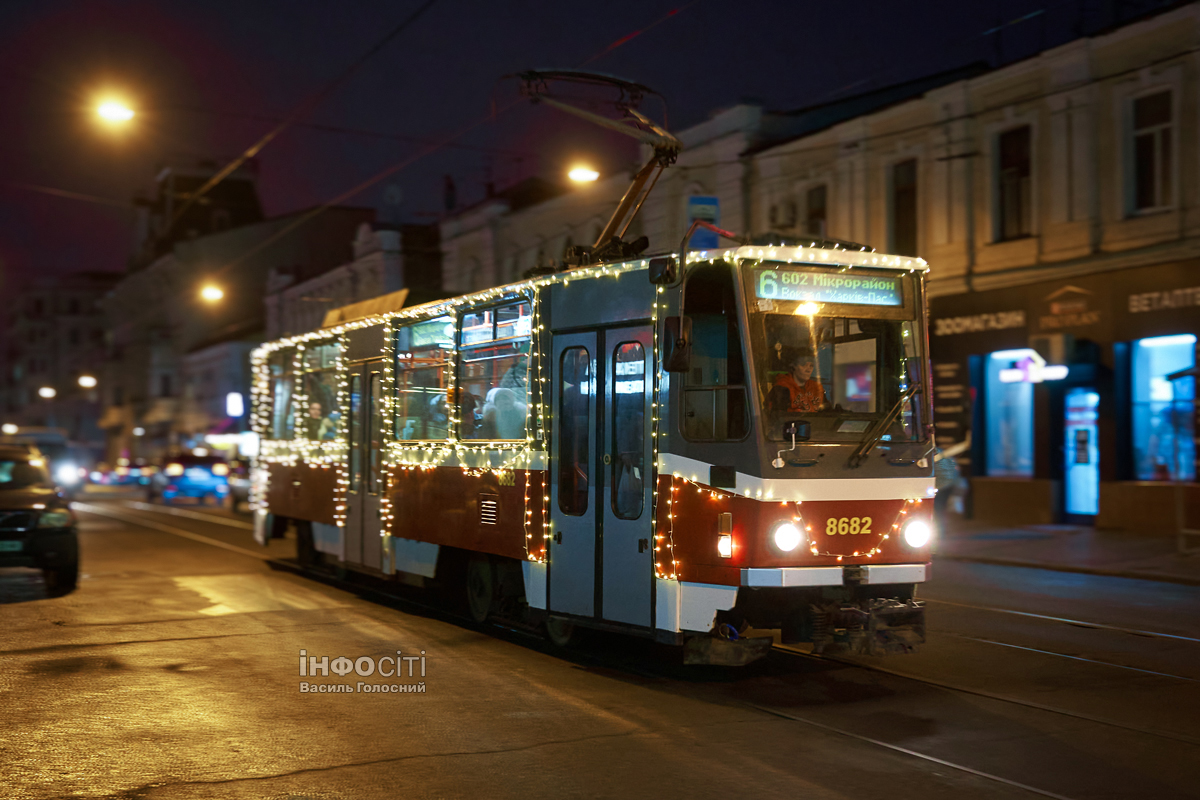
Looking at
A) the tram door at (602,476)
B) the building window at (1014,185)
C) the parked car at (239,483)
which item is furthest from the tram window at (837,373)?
the parked car at (239,483)

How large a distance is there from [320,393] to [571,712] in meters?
8.83

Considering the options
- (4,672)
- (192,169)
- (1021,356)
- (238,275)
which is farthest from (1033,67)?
(192,169)

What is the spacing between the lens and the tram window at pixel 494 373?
10.7 meters

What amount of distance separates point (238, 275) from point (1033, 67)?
2219 inches

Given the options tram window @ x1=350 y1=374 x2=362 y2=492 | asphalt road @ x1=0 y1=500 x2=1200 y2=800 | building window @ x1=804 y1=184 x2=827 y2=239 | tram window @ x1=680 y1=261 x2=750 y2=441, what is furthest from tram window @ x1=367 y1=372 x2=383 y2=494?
building window @ x1=804 y1=184 x2=827 y2=239

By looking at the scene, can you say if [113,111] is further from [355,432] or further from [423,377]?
[423,377]

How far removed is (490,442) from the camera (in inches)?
439

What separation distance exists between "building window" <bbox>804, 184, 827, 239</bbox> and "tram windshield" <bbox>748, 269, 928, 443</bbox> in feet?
62.8

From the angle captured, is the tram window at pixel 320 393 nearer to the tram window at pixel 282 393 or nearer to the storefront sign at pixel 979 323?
the tram window at pixel 282 393

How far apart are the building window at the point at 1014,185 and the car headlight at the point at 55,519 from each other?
17278 millimetres

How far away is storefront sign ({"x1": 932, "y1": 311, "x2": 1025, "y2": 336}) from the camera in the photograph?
23.5m

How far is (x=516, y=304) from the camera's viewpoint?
1080 centimetres

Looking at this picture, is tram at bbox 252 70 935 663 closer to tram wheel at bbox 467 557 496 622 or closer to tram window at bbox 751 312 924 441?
tram window at bbox 751 312 924 441

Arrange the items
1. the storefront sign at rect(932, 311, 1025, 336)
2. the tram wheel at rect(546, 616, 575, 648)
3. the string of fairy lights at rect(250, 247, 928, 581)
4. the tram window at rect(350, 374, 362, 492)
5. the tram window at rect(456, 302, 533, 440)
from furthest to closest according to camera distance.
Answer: the storefront sign at rect(932, 311, 1025, 336), the tram window at rect(350, 374, 362, 492), the tram window at rect(456, 302, 533, 440), the tram wheel at rect(546, 616, 575, 648), the string of fairy lights at rect(250, 247, 928, 581)
